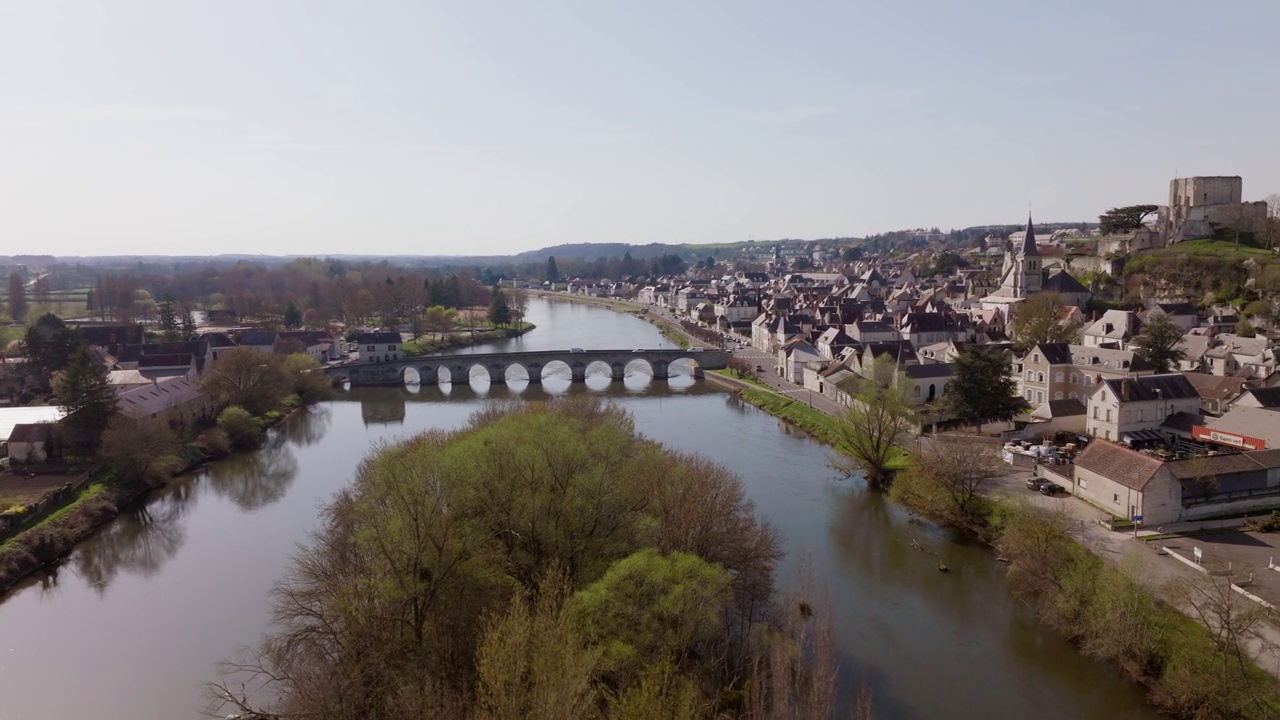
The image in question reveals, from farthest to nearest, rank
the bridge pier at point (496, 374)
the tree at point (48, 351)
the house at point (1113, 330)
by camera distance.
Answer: the bridge pier at point (496, 374) < the tree at point (48, 351) < the house at point (1113, 330)

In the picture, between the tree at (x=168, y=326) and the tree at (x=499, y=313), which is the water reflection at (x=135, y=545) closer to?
the tree at (x=168, y=326)

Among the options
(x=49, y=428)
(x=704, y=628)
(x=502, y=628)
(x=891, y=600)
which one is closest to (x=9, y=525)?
(x=49, y=428)

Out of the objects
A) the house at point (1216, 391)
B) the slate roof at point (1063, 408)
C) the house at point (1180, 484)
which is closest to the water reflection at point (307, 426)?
the slate roof at point (1063, 408)

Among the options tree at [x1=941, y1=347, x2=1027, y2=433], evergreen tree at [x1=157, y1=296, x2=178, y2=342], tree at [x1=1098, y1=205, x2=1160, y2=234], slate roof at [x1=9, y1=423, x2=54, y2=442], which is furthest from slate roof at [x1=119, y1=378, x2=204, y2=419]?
tree at [x1=1098, y1=205, x2=1160, y2=234]

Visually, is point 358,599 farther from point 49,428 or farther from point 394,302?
point 394,302

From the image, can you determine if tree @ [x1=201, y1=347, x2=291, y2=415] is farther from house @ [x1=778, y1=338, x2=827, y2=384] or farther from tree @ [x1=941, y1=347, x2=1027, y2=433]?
tree @ [x1=941, y1=347, x2=1027, y2=433]

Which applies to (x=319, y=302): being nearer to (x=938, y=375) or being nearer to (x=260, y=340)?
(x=260, y=340)

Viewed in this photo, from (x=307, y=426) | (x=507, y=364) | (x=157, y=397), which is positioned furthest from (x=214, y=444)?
(x=507, y=364)
